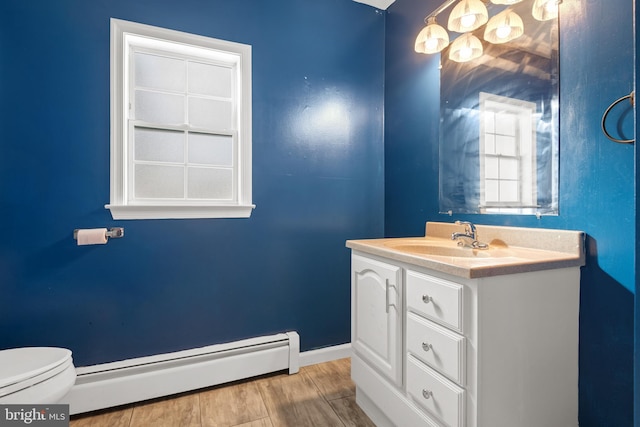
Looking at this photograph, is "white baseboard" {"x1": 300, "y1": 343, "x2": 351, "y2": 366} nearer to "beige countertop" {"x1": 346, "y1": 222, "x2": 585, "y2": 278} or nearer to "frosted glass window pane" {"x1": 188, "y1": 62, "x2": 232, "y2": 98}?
"beige countertop" {"x1": 346, "y1": 222, "x2": 585, "y2": 278}

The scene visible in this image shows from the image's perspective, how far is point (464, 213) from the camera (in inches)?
67.4

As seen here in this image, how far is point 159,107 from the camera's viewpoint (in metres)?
1.85

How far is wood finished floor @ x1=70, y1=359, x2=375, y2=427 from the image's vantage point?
5.00 feet

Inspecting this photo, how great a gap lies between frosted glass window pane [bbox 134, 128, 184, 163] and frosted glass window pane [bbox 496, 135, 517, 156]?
177 cm

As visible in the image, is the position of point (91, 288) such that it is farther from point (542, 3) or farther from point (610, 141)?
point (542, 3)

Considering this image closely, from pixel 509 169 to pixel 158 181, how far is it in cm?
191

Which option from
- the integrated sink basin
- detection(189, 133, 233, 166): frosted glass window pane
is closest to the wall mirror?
the integrated sink basin

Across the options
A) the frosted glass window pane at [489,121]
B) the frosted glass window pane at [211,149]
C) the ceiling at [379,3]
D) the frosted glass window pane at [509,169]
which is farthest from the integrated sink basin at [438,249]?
the ceiling at [379,3]

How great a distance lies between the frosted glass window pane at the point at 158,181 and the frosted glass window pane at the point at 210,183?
63mm

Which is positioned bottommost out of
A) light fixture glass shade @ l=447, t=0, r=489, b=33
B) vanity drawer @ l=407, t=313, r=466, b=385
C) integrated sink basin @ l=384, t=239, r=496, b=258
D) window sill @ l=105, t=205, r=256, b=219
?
vanity drawer @ l=407, t=313, r=466, b=385

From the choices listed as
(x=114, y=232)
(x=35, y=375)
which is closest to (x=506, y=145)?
(x=114, y=232)

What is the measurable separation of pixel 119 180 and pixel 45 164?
0.33 metres

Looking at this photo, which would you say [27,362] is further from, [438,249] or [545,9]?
[545,9]

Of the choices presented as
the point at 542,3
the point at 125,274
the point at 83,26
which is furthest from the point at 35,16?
the point at 542,3
